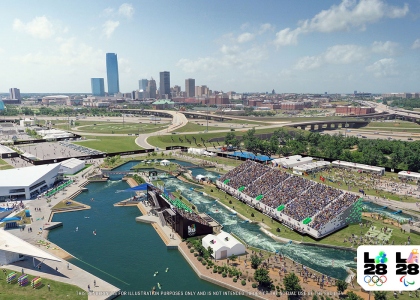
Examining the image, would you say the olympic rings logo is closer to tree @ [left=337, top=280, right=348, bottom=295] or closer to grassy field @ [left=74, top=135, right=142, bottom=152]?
tree @ [left=337, top=280, right=348, bottom=295]

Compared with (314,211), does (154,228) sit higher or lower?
lower

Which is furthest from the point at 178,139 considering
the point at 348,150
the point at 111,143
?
the point at 348,150

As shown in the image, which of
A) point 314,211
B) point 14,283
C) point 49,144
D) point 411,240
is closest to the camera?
point 14,283

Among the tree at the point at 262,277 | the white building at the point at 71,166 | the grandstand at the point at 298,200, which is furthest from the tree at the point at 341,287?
the white building at the point at 71,166

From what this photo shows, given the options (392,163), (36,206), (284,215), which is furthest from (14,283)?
(392,163)

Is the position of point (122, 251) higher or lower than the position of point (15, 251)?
lower

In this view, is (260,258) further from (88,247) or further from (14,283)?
(14,283)

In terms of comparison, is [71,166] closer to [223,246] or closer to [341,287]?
[223,246]

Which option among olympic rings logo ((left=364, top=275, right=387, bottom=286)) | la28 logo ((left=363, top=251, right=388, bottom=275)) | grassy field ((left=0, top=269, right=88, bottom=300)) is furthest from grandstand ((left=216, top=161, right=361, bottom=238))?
grassy field ((left=0, top=269, right=88, bottom=300))
